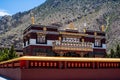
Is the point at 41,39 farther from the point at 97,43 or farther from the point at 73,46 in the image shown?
the point at 97,43

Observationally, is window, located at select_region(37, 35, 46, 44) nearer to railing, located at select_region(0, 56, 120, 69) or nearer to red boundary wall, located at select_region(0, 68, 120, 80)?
railing, located at select_region(0, 56, 120, 69)

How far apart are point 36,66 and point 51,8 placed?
153139 mm

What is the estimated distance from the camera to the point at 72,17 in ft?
470

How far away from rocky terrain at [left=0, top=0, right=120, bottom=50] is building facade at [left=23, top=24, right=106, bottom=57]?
5470 centimetres

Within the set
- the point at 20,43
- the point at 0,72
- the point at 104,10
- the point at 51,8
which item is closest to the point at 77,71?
the point at 0,72

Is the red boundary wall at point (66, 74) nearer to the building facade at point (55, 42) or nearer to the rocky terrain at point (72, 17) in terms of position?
the building facade at point (55, 42)

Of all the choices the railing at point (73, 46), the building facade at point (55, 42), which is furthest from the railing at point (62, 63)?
the building facade at point (55, 42)

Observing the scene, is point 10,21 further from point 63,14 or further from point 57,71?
point 57,71

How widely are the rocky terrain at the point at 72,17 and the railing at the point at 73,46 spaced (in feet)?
180


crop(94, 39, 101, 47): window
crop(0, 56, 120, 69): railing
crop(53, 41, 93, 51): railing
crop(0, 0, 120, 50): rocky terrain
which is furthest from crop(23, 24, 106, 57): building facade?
crop(0, 0, 120, 50): rocky terrain

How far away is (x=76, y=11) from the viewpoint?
153 meters

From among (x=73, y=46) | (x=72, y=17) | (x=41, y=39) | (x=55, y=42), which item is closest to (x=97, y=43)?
(x=73, y=46)

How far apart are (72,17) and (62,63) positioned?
122 m

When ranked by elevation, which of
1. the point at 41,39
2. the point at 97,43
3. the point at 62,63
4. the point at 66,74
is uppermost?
the point at 41,39
